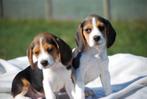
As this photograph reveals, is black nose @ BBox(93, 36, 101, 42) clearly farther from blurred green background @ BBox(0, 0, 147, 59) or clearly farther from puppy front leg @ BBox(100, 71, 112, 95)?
blurred green background @ BBox(0, 0, 147, 59)

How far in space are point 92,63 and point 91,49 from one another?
5cm

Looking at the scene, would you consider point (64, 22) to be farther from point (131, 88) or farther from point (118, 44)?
point (131, 88)

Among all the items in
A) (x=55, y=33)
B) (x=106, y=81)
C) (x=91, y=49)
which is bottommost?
(x=55, y=33)

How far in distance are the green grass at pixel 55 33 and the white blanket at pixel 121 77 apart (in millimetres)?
1779

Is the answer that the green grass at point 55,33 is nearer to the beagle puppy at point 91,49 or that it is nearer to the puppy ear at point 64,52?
the beagle puppy at point 91,49

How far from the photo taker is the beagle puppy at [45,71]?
5.63ft

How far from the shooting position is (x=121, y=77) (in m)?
2.45

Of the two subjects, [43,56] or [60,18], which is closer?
[43,56]

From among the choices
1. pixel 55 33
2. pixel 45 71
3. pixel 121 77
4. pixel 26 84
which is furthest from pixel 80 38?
pixel 55 33

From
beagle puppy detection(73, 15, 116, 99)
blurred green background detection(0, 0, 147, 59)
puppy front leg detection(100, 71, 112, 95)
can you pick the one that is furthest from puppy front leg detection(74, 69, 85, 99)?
blurred green background detection(0, 0, 147, 59)

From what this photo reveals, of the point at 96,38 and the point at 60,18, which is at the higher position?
the point at 96,38

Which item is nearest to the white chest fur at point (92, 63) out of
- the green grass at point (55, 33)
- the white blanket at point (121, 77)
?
the white blanket at point (121, 77)

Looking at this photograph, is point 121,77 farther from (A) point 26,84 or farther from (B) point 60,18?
(B) point 60,18

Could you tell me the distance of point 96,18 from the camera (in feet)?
5.89
